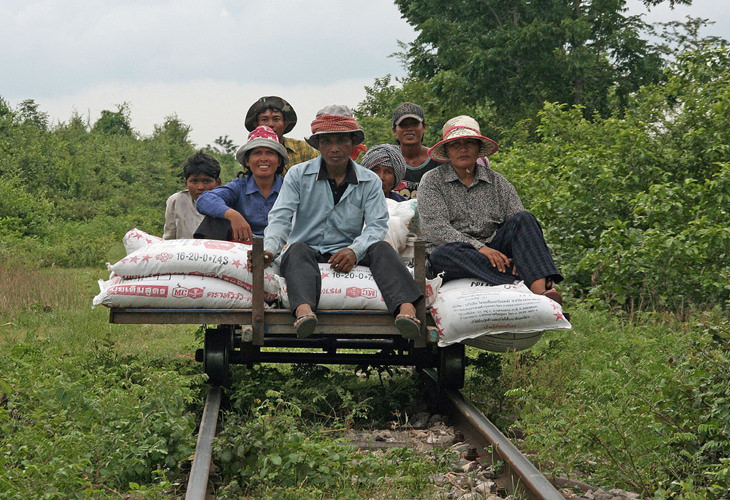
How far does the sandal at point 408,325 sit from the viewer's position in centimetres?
557

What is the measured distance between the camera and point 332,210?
21.0 ft

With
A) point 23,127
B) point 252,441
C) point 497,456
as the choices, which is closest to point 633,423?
point 497,456

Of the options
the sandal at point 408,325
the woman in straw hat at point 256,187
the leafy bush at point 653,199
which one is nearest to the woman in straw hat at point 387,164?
the woman in straw hat at point 256,187

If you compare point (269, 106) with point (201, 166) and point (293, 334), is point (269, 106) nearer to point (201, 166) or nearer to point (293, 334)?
point (201, 166)

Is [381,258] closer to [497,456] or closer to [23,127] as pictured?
[497,456]

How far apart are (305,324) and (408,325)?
641 mm

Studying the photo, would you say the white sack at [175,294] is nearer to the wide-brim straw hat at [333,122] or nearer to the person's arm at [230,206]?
the person's arm at [230,206]

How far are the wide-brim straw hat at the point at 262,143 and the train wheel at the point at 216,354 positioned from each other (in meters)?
1.44

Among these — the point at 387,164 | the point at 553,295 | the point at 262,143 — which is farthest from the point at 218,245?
the point at 553,295

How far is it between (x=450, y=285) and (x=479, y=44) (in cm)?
2212

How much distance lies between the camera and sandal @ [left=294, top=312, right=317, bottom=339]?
5.48m

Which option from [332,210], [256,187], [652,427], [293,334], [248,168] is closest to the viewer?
[652,427]

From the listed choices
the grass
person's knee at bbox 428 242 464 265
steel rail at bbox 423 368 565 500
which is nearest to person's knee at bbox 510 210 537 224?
person's knee at bbox 428 242 464 265

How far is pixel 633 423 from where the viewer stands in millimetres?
5090
